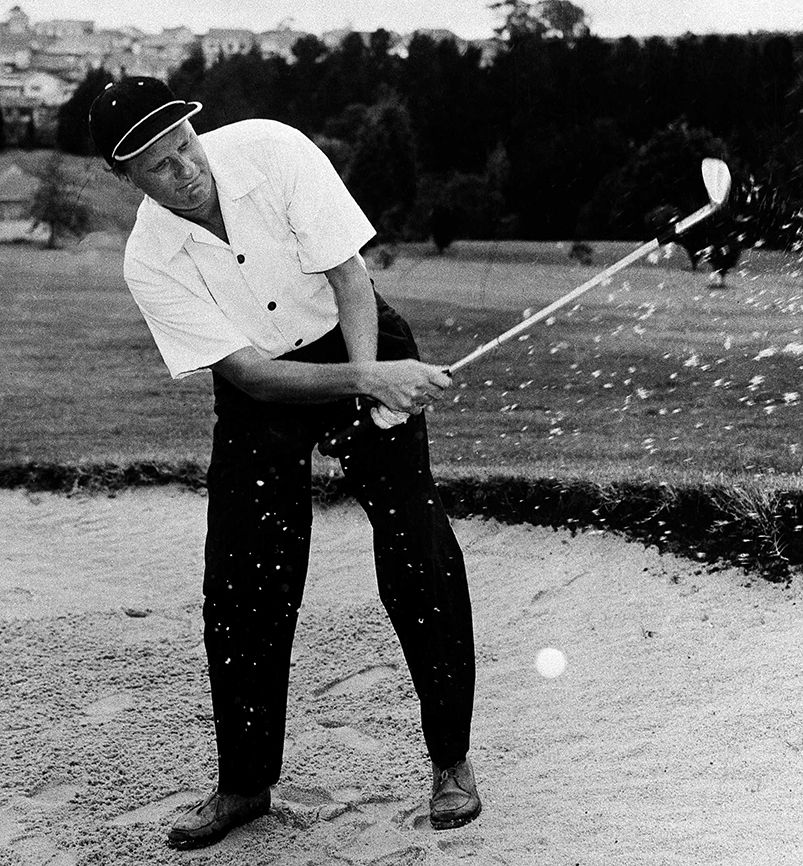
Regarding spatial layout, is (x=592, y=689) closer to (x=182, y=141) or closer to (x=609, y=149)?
(x=182, y=141)

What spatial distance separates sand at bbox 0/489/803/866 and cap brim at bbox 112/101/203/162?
4.63 feet

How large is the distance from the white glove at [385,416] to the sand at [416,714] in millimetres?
876

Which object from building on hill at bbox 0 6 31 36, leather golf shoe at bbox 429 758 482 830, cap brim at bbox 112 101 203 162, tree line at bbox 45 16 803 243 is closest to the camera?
cap brim at bbox 112 101 203 162

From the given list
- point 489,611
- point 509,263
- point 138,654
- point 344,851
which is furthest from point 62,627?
point 509,263

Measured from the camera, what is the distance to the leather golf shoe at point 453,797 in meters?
2.30

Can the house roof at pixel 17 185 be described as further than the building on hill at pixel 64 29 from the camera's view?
Yes

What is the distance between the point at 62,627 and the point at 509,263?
2.80 m

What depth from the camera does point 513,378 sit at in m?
5.44

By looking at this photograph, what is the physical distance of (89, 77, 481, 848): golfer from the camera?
213 centimetres

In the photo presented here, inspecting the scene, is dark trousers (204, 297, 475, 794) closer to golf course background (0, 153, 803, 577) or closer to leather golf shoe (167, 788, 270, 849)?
leather golf shoe (167, 788, 270, 849)

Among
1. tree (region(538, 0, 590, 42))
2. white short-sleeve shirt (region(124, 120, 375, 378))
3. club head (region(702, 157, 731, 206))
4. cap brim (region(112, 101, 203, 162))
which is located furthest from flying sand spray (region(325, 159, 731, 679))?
tree (region(538, 0, 590, 42))

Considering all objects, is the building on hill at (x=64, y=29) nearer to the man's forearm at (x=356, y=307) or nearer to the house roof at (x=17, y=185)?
the house roof at (x=17, y=185)

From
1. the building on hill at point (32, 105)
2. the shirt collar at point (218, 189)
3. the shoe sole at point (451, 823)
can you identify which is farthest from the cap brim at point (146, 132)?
the building on hill at point (32, 105)

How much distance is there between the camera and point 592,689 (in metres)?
2.90
